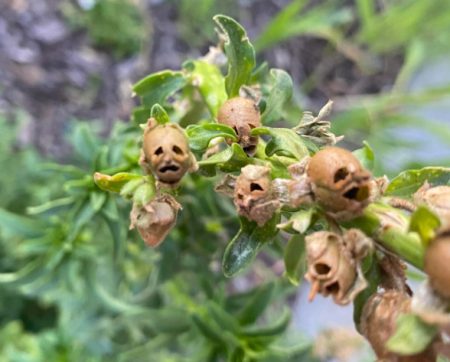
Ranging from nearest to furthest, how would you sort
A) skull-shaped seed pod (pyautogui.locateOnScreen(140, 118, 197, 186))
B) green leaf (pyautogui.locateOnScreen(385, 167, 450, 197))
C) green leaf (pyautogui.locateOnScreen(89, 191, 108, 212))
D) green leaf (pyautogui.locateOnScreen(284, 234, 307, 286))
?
skull-shaped seed pod (pyautogui.locateOnScreen(140, 118, 197, 186))
green leaf (pyautogui.locateOnScreen(385, 167, 450, 197))
green leaf (pyautogui.locateOnScreen(284, 234, 307, 286))
green leaf (pyautogui.locateOnScreen(89, 191, 108, 212))

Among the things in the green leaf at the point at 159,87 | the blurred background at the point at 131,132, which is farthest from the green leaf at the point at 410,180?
the blurred background at the point at 131,132

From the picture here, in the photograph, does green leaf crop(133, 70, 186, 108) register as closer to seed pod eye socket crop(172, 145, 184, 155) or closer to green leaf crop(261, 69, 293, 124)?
green leaf crop(261, 69, 293, 124)

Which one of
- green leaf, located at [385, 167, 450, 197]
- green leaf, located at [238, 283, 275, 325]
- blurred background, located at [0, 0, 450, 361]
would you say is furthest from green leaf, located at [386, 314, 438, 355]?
green leaf, located at [238, 283, 275, 325]

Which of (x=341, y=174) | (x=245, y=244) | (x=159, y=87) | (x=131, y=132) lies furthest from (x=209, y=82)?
(x=341, y=174)

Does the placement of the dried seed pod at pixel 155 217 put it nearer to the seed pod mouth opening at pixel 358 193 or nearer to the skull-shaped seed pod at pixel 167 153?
the skull-shaped seed pod at pixel 167 153

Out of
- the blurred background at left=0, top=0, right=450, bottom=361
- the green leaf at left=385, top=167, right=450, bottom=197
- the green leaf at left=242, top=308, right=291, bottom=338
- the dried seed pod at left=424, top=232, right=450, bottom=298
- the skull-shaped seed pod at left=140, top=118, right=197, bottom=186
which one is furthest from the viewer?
the blurred background at left=0, top=0, right=450, bottom=361

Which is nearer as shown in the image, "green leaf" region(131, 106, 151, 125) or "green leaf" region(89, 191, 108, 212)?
"green leaf" region(131, 106, 151, 125)

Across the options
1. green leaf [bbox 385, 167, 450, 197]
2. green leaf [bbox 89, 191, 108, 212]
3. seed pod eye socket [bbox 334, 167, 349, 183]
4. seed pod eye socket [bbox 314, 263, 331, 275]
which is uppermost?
seed pod eye socket [bbox 334, 167, 349, 183]
